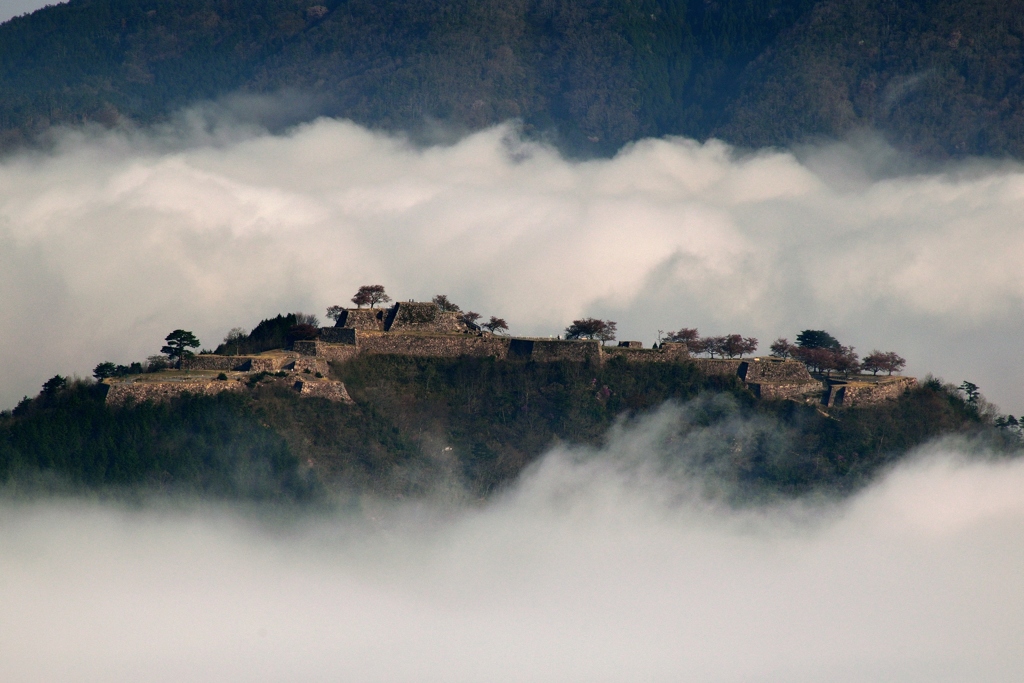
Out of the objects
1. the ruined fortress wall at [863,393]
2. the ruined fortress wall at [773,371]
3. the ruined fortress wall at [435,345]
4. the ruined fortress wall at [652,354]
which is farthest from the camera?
the ruined fortress wall at [652,354]

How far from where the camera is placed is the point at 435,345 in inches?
4818

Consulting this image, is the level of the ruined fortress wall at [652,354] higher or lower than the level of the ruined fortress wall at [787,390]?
higher

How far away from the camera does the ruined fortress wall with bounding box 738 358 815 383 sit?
122 m

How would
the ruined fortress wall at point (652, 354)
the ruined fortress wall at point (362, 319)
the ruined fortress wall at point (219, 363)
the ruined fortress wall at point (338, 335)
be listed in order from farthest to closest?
the ruined fortress wall at point (652, 354), the ruined fortress wall at point (362, 319), the ruined fortress wall at point (338, 335), the ruined fortress wall at point (219, 363)

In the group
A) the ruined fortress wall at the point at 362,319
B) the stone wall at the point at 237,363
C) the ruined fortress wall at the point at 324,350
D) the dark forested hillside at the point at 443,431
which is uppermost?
the ruined fortress wall at the point at 362,319

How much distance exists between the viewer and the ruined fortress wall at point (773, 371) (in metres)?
122

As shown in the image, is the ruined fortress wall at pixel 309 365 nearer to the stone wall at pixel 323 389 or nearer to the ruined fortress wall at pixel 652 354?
the stone wall at pixel 323 389

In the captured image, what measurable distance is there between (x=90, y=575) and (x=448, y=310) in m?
32.3

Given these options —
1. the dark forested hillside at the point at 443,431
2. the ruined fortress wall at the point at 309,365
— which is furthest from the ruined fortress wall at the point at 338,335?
the ruined fortress wall at the point at 309,365

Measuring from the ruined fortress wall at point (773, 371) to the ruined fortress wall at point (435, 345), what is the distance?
1755 centimetres

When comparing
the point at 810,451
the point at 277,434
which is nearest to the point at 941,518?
the point at 810,451

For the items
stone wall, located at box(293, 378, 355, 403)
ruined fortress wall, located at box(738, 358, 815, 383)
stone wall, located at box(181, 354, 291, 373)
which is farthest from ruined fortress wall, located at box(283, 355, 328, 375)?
ruined fortress wall, located at box(738, 358, 815, 383)

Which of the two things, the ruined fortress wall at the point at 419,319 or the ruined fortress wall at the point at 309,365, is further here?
the ruined fortress wall at the point at 419,319

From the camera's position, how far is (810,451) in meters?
117
